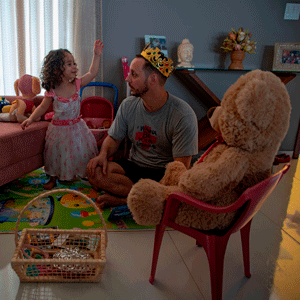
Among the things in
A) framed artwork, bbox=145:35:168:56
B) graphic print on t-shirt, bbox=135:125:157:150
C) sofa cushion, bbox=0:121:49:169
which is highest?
framed artwork, bbox=145:35:168:56

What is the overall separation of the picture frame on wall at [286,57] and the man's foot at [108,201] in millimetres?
2173

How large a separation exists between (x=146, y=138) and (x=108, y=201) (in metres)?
0.46

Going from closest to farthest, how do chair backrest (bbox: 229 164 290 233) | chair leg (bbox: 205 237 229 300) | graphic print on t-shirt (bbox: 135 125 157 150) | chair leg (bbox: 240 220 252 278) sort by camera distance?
chair backrest (bbox: 229 164 290 233), chair leg (bbox: 205 237 229 300), chair leg (bbox: 240 220 252 278), graphic print on t-shirt (bbox: 135 125 157 150)

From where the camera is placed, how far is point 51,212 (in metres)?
1.56

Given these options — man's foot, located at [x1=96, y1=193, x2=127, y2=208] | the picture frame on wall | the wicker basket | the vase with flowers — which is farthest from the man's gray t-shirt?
the picture frame on wall

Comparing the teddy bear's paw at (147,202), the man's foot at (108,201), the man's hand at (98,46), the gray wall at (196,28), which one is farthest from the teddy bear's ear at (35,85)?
the teddy bear's paw at (147,202)

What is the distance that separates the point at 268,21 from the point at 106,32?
5.48 feet

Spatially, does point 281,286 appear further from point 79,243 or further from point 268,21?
point 268,21

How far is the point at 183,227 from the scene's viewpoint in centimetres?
91

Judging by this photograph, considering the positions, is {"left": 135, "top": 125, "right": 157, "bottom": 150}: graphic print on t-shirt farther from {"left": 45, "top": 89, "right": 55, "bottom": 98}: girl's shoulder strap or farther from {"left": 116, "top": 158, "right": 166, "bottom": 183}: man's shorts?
{"left": 45, "top": 89, "right": 55, "bottom": 98}: girl's shoulder strap

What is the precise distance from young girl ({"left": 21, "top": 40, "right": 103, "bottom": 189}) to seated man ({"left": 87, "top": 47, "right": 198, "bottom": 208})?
261 mm

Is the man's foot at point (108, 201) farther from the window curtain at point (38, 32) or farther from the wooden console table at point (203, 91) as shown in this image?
the window curtain at point (38, 32)

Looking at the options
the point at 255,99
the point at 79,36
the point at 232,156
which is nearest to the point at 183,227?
the point at 232,156

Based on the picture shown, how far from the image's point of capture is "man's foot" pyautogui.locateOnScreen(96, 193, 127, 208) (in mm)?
1628
